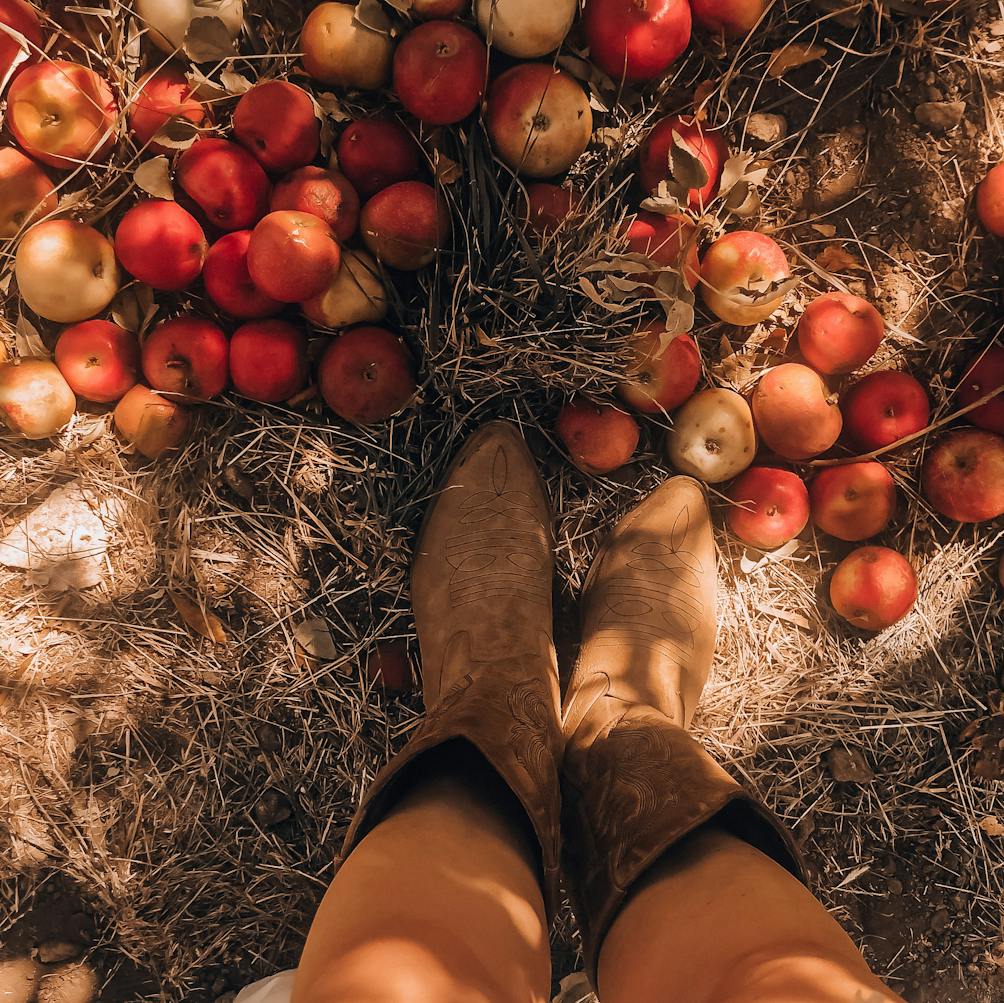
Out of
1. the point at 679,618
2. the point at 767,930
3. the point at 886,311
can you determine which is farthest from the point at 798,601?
the point at 767,930

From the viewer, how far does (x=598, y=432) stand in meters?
2.08

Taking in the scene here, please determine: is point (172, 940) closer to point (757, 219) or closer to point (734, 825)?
point (734, 825)

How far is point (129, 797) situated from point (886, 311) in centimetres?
251

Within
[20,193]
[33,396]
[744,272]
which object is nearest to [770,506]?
[744,272]

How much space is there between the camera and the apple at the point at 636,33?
71.7 inches

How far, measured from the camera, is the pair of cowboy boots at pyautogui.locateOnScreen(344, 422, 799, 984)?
4.80 feet

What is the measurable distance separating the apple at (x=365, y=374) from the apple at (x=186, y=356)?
0.26 m

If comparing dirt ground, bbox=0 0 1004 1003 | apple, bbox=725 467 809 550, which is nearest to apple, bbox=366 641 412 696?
dirt ground, bbox=0 0 1004 1003

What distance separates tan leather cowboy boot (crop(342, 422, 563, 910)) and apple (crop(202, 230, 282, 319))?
0.67m

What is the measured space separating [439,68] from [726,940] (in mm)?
1814

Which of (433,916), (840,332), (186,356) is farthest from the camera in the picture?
(840,332)

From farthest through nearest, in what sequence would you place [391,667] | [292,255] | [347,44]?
[391,667] → [347,44] → [292,255]

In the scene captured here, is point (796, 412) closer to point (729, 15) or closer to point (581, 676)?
point (581, 676)

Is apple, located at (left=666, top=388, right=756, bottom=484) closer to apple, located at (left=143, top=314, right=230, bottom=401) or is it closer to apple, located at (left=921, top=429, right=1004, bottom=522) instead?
apple, located at (left=921, top=429, right=1004, bottom=522)
